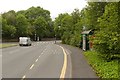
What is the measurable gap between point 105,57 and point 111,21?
12.8ft

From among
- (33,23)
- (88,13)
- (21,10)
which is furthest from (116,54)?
(21,10)

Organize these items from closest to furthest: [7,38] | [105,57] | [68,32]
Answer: [105,57] < [68,32] < [7,38]

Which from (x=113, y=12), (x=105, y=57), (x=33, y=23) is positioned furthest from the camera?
(x=33, y=23)

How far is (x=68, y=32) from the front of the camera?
8112 cm

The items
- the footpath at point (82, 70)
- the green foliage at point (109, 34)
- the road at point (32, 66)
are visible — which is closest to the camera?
the footpath at point (82, 70)

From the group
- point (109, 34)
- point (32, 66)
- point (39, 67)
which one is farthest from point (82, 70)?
point (32, 66)

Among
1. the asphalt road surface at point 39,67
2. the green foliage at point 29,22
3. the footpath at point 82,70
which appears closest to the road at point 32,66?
the asphalt road surface at point 39,67

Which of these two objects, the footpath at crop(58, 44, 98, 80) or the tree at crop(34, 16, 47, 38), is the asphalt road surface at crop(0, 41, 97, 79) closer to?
the footpath at crop(58, 44, 98, 80)

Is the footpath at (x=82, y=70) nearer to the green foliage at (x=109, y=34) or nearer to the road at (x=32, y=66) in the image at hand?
the road at (x=32, y=66)

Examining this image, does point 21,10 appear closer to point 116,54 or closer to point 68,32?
point 68,32

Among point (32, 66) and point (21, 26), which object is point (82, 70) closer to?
point (32, 66)

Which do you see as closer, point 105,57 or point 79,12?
point 105,57

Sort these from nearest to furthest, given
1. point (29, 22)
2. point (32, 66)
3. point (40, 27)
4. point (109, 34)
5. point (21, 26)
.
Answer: point (109, 34) < point (32, 66) < point (21, 26) < point (40, 27) < point (29, 22)

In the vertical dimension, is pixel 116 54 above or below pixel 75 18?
below
